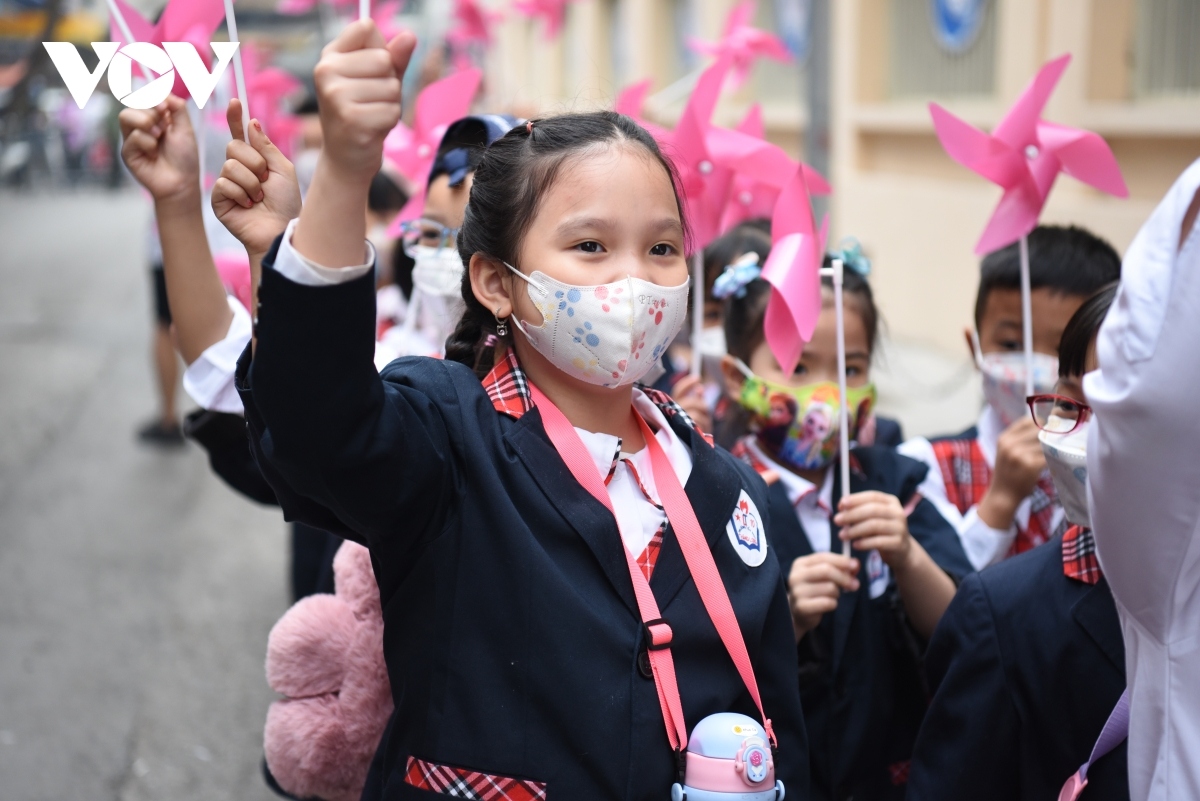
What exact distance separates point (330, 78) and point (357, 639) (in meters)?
1.15

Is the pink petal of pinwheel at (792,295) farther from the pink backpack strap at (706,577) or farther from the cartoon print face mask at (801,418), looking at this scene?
the pink backpack strap at (706,577)

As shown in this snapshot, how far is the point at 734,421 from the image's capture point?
9.53 ft

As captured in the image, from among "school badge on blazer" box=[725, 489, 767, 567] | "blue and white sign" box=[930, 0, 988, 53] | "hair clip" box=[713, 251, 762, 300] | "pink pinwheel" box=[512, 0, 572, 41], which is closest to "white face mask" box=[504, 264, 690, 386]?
"school badge on blazer" box=[725, 489, 767, 567]

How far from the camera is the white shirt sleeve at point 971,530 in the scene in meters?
2.65

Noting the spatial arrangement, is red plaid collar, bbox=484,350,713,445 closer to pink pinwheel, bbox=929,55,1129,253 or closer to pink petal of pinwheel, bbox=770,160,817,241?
pink petal of pinwheel, bbox=770,160,817,241

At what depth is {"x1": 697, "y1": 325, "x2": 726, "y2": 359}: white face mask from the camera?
11.0 feet

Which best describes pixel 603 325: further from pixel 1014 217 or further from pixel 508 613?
pixel 1014 217

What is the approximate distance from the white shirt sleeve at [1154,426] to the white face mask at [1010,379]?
141 cm

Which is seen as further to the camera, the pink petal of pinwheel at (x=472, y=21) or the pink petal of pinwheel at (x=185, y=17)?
the pink petal of pinwheel at (x=472, y=21)

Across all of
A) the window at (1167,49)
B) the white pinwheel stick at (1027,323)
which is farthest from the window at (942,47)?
the white pinwheel stick at (1027,323)

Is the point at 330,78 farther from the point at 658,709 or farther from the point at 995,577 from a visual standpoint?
the point at 995,577

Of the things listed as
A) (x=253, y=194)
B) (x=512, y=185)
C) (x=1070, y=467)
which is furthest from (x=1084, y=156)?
(x=253, y=194)

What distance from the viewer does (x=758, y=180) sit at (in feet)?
9.71

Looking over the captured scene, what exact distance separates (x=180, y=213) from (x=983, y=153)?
1726 mm
